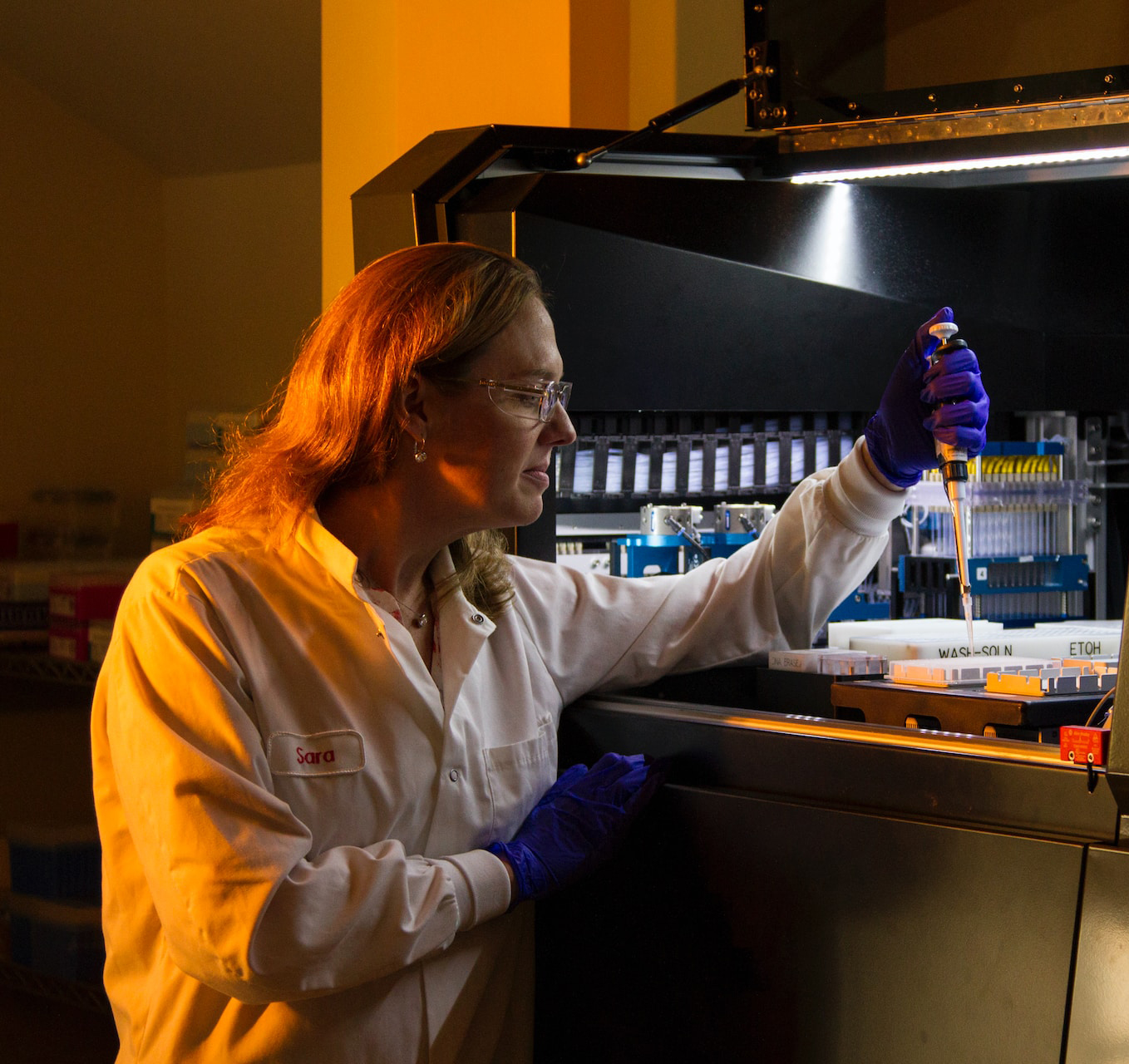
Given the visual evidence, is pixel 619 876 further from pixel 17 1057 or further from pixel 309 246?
pixel 309 246

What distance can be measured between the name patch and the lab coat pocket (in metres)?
0.17

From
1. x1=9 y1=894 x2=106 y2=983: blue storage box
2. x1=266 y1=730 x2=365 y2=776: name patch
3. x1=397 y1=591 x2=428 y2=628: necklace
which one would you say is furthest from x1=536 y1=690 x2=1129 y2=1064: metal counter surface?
x1=9 y1=894 x2=106 y2=983: blue storage box

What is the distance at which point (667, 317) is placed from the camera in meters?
1.86

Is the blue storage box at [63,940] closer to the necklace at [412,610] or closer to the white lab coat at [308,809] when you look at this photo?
the white lab coat at [308,809]

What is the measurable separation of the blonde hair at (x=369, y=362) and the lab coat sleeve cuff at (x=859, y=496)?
1.55 ft

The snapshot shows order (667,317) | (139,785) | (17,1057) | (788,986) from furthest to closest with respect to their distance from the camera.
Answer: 1. (17,1057)
2. (667,317)
3. (788,986)
4. (139,785)

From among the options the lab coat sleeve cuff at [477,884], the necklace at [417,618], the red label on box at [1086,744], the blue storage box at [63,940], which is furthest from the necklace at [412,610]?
the blue storage box at [63,940]

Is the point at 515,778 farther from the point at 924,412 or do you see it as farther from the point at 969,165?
the point at 969,165

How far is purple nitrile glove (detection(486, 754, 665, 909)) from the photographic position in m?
1.43

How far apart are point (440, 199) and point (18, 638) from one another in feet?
6.33

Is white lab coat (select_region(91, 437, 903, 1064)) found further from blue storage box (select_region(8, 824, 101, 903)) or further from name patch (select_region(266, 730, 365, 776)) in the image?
blue storage box (select_region(8, 824, 101, 903))

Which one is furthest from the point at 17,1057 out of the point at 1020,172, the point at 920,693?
the point at 1020,172

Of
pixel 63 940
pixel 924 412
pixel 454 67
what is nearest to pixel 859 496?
pixel 924 412

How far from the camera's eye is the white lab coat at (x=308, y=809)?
1231mm
